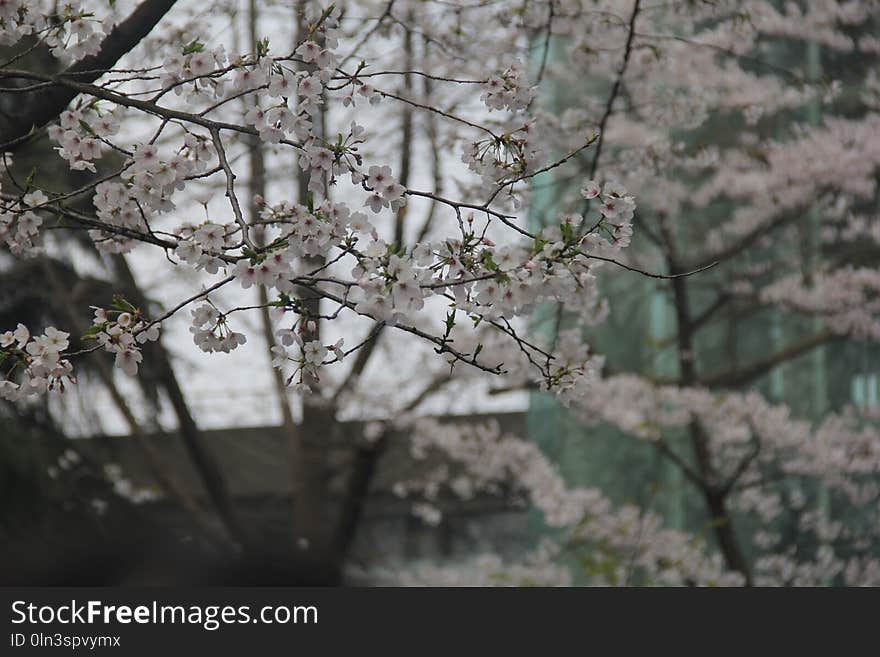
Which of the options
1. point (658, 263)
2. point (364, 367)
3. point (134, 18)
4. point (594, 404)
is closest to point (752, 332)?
point (658, 263)

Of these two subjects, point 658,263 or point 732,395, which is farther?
point 658,263

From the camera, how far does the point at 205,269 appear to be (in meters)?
1.86

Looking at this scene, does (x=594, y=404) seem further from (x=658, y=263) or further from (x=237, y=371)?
(x=237, y=371)

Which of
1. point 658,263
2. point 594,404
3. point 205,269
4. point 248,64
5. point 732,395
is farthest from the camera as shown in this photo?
point 658,263

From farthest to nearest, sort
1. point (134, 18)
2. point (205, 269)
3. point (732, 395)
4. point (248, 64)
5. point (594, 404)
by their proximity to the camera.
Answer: point (594, 404)
point (732, 395)
point (134, 18)
point (248, 64)
point (205, 269)

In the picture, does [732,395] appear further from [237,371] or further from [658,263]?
[237,371]

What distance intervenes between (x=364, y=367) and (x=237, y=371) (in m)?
1.47

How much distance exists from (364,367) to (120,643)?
9.71 ft

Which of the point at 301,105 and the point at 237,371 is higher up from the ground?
the point at 237,371

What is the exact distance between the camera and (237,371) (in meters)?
7.09

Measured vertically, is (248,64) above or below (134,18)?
below

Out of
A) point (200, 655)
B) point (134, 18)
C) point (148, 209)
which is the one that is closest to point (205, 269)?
point (148, 209)

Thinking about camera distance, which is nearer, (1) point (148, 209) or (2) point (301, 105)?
(2) point (301, 105)

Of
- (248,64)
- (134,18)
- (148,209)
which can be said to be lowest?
(148,209)
